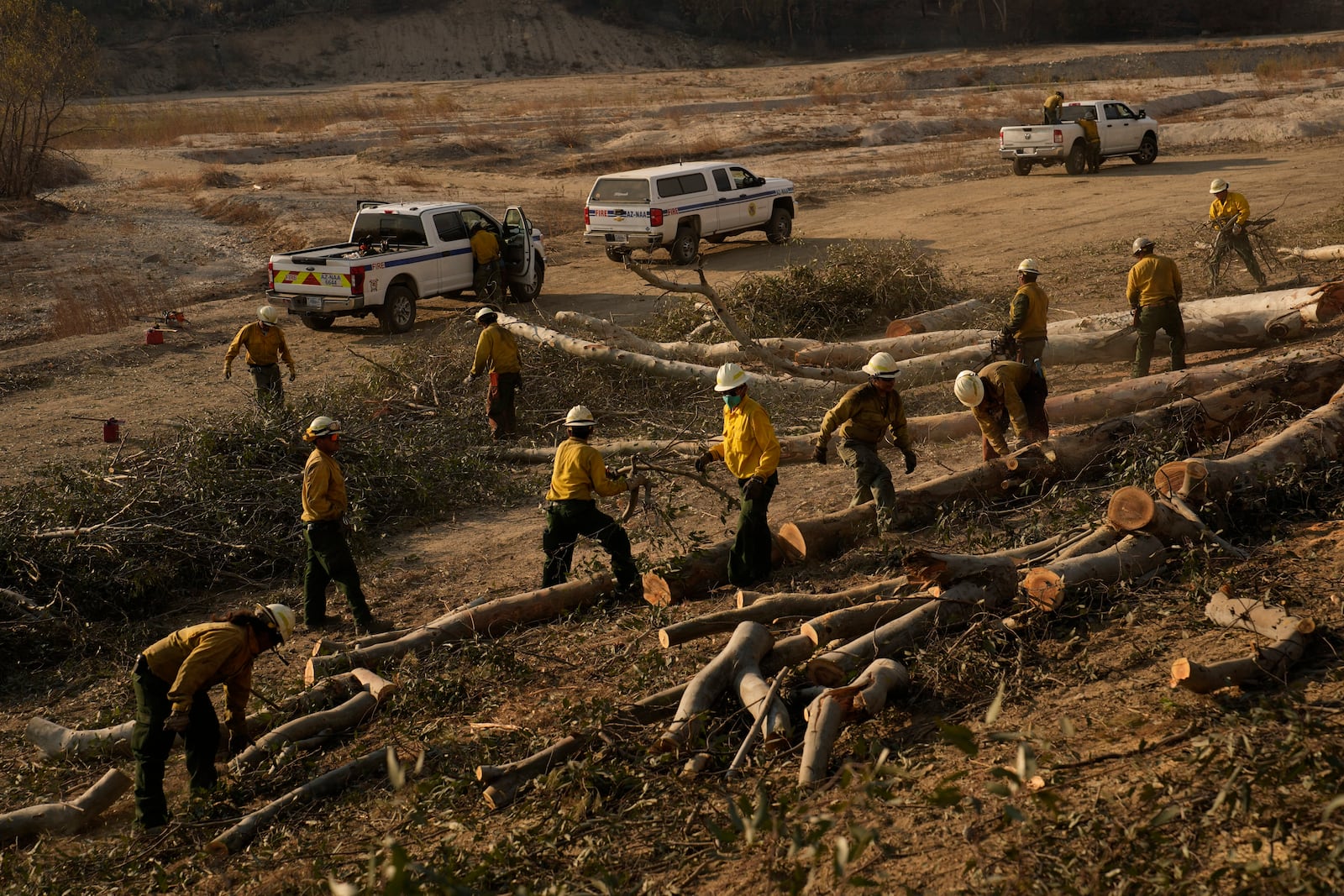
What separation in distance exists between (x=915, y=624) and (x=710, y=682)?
125 centimetres

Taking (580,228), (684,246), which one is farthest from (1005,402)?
(580,228)

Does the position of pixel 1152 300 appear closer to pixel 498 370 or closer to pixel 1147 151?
pixel 498 370

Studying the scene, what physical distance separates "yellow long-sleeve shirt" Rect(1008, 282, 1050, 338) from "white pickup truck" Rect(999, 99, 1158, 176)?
18.2 metres

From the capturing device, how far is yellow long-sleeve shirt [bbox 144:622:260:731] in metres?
6.47

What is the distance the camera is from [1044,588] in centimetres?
646

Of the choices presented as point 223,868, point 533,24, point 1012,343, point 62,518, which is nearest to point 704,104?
point 533,24

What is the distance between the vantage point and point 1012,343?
1158 cm

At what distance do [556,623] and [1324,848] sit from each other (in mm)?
5115

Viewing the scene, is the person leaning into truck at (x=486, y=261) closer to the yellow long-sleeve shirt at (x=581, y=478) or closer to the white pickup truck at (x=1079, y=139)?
the yellow long-sleeve shirt at (x=581, y=478)

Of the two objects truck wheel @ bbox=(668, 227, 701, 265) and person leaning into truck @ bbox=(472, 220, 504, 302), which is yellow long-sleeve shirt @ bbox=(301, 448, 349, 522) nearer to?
person leaning into truck @ bbox=(472, 220, 504, 302)

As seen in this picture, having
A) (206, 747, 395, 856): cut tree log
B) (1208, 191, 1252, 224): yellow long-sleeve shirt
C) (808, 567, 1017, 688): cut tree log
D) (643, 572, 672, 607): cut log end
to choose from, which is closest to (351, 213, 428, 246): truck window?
(643, 572, 672, 607): cut log end

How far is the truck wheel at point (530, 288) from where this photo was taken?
62.2 feet

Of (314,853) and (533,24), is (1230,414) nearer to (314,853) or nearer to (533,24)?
(314,853)

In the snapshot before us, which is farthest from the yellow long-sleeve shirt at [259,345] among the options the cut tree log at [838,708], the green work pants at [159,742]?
the cut tree log at [838,708]
